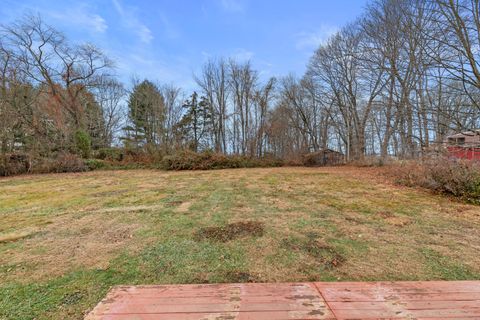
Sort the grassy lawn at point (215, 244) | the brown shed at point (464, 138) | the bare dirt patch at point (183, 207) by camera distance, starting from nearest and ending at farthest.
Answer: the grassy lawn at point (215, 244), the bare dirt patch at point (183, 207), the brown shed at point (464, 138)

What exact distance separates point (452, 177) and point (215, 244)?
18.7ft

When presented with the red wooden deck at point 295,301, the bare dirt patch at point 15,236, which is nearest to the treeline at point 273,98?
the red wooden deck at point 295,301

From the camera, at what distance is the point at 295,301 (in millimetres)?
1500

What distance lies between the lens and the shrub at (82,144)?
1367 cm

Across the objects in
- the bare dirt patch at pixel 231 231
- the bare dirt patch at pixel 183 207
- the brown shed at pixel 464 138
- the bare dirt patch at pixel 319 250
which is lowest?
the bare dirt patch at pixel 319 250

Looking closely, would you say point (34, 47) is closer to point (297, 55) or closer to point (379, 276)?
point (297, 55)

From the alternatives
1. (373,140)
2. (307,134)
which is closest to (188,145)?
(307,134)

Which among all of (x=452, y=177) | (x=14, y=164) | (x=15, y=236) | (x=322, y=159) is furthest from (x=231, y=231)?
(x=322, y=159)

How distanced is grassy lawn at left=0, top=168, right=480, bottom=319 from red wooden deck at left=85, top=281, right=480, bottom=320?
0.35m

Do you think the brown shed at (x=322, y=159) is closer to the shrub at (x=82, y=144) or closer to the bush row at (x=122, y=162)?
the bush row at (x=122, y=162)

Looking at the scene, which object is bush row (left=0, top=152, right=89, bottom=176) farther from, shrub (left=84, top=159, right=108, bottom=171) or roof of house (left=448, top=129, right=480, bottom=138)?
roof of house (left=448, top=129, right=480, bottom=138)

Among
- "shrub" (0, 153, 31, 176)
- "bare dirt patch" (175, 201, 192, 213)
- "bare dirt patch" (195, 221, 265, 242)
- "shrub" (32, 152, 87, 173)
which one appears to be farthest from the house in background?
"shrub" (0, 153, 31, 176)

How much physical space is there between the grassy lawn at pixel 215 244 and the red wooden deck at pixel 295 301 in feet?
1.13

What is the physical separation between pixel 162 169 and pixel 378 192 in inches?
427
